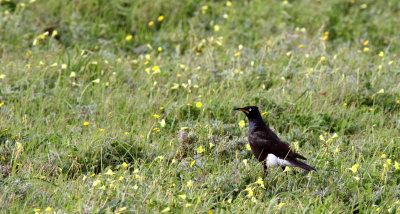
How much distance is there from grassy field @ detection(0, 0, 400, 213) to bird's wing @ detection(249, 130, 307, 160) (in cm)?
16

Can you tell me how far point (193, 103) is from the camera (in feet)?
21.4

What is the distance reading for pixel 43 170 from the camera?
16.7 ft

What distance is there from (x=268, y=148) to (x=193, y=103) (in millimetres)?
1412

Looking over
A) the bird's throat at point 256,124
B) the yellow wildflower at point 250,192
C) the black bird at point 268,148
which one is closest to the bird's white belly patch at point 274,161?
the black bird at point 268,148

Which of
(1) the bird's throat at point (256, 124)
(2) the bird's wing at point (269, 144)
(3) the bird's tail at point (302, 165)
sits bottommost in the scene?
(3) the bird's tail at point (302, 165)

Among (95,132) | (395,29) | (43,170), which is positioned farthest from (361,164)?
(395,29)

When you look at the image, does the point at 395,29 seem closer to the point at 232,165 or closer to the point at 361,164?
the point at 361,164

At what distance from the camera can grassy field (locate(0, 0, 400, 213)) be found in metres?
4.78

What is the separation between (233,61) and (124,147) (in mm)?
2540

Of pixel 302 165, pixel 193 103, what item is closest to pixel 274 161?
pixel 302 165

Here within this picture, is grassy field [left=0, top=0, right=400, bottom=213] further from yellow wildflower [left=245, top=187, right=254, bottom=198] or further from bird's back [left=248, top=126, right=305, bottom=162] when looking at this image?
bird's back [left=248, top=126, right=305, bottom=162]

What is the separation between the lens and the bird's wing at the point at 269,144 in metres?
5.26

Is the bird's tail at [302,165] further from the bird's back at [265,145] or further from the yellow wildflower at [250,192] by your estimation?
the yellow wildflower at [250,192]

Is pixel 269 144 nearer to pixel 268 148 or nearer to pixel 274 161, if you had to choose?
pixel 268 148
